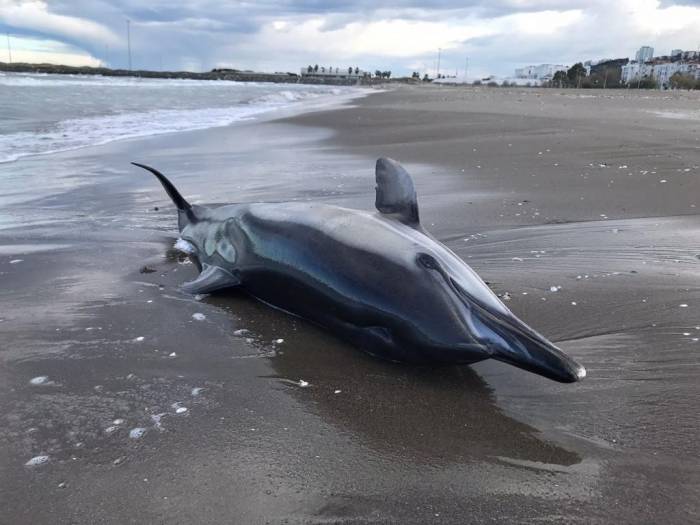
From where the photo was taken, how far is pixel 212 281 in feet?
13.2

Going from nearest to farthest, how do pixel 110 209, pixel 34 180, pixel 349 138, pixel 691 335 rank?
pixel 691 335 < pixel 110 209 < pixel 34 180 < pixel 349 138

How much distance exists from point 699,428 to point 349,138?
511 inches

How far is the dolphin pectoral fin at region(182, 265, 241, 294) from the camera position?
395 cm

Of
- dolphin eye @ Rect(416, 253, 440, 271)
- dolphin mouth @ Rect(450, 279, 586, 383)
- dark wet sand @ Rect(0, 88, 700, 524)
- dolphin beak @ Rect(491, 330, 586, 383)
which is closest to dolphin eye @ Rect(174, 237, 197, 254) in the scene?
dark wet sand @ Rect(0, 88, 700, 524)

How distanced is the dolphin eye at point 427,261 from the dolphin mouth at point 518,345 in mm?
223

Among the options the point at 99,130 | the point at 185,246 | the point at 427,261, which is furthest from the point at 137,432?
the point at 99,130

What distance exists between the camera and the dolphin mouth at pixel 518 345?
7.86ft

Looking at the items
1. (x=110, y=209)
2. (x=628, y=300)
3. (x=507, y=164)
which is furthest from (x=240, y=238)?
(x=507, y=164)

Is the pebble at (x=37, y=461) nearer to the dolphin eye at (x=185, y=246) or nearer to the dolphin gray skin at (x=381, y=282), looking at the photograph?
the dolphin gray skin at (x=381, y=282)

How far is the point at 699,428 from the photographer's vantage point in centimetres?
231

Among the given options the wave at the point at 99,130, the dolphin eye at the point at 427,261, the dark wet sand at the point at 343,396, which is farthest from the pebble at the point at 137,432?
the wave at the point at 99,130

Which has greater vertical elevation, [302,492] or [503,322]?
[503,322]

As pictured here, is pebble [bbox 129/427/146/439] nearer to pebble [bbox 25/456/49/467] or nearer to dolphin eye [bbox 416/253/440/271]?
pebble [bbox 25/456/49/467]

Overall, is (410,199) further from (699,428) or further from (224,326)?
(699,428)
